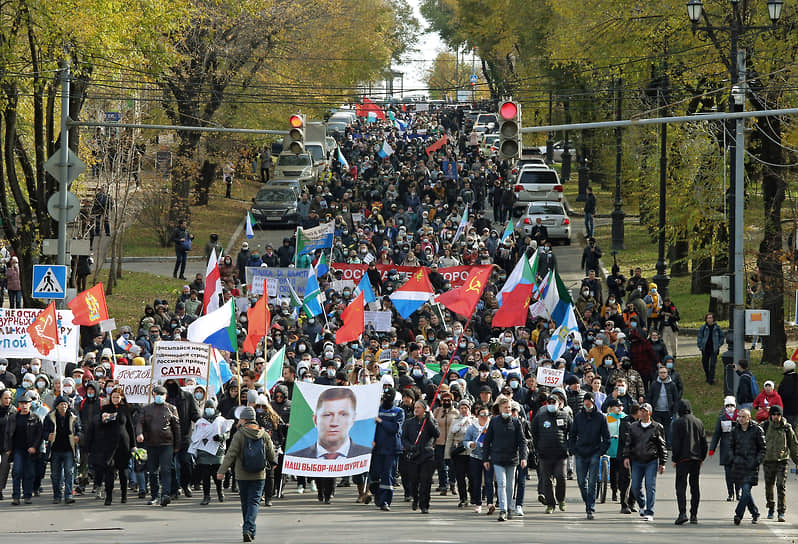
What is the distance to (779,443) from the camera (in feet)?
55.5

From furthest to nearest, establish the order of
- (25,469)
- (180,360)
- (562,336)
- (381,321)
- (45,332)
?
(381,321) → (562,336) → (45,332) → (180,360) → (25,469)

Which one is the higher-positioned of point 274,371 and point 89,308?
point 89,308

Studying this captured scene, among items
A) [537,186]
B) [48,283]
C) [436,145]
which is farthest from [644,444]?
[436,145]

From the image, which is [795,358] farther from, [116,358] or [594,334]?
[116,358]

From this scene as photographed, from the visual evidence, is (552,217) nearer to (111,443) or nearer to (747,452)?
(747,452)

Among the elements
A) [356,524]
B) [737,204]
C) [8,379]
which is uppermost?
[737,204]

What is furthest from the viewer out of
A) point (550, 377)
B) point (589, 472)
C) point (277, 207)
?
point (277, 207)

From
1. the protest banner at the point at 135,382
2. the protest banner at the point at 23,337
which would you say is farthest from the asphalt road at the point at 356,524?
the protest banner at the point at 23,337

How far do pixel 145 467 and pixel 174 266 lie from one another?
2629 cm

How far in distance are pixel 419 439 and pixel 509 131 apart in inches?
233

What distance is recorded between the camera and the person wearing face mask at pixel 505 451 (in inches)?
650

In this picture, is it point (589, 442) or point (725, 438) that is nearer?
point (589, 442)

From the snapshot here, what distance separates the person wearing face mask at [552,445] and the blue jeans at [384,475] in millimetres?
1801

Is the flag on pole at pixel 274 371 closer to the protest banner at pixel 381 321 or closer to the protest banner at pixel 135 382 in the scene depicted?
the protest banner at pixel 135 382
